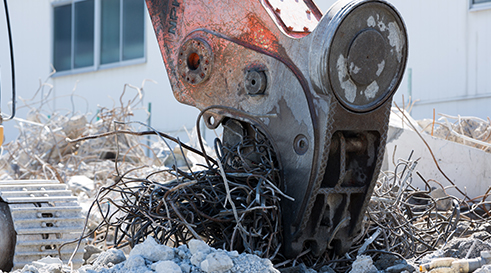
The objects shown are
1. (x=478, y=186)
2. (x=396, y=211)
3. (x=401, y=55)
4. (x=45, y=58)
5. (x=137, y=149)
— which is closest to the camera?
(x=401, y=55)

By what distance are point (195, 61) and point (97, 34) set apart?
8.22 metres

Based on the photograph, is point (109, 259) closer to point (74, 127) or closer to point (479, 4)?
point (74, 127)

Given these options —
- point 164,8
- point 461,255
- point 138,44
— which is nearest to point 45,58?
point 138,44

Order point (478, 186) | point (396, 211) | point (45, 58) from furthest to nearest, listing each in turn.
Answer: point (45, 58) → point (478, 186) → point (396, 211)

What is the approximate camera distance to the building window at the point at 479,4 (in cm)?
740

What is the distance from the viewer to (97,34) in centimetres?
1114

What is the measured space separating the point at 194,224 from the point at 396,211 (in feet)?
4.13

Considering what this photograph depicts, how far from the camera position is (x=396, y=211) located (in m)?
3.45

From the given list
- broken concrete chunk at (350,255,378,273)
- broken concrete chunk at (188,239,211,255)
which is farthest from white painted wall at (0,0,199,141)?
broken concrete chunk at (188,239,211,255)

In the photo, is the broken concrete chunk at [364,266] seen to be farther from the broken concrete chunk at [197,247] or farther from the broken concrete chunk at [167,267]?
the broken concrete chunk at [167,267]

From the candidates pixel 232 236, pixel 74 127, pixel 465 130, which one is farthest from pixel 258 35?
pixel 74 127

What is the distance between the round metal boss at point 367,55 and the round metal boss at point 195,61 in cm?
83

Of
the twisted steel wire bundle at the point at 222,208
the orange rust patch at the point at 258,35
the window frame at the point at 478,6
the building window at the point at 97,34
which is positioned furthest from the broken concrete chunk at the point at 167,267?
the building window at the point at 97,34

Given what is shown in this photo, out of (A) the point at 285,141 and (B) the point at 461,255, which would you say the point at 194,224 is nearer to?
(A) the point at 285,141
